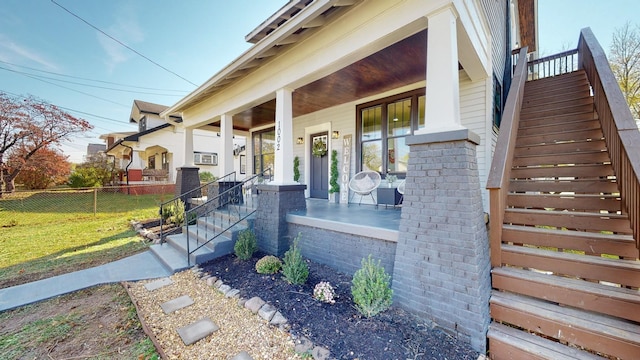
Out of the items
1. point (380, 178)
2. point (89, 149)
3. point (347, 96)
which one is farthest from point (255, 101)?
point (89, 149)

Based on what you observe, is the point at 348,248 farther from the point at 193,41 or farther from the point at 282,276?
the point at 193,41

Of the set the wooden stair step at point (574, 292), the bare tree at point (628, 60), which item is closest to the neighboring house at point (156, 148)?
the wooden stair step at point (574, 292)

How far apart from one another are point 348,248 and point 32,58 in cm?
1501

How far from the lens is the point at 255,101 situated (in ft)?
17.0

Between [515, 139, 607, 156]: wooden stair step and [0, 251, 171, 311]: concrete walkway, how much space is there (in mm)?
6188

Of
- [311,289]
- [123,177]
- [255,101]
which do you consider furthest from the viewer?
[123,177]

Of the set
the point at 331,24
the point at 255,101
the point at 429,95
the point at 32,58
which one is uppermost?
the point at 32,58

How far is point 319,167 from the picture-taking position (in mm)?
7223

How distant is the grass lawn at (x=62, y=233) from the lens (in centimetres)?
436

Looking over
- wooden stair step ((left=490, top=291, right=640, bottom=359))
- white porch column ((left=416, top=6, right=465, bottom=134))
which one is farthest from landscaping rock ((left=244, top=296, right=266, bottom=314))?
white porch column ((left=416, top=6, right=465, bottom=134))

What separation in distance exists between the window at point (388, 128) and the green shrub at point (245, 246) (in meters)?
3.26

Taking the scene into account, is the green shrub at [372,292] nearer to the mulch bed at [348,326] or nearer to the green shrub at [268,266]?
the mulch bed at [348,326]

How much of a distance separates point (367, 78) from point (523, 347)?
438cm

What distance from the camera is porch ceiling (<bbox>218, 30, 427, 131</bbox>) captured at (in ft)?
11.9
